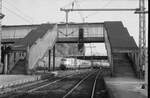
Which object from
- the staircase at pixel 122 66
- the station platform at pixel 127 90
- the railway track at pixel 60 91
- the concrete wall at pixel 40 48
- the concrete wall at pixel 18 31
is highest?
the concrete wall at pixel 18 31

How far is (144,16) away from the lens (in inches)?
1102

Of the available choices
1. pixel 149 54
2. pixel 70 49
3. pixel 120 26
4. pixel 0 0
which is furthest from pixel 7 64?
pixel 70 49

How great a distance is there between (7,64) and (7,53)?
5.72 feet

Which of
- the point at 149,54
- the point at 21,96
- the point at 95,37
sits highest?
the point at 95,37

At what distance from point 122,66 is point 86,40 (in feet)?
52.9

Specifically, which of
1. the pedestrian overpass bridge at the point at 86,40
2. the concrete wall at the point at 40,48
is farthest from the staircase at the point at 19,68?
the concrete wall at the point at 40,48

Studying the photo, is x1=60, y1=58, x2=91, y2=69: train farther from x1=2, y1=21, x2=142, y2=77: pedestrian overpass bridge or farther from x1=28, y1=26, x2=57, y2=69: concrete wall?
x1=28, y1=26, x2=57, y2=69: concrete wall

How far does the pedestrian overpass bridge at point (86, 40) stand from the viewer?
124 feet

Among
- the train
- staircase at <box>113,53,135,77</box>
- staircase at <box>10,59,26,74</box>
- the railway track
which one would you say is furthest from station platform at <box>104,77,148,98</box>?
the train

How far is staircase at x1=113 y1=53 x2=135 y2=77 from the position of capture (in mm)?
36131

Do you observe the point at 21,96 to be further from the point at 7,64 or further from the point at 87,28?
the point at 87,28

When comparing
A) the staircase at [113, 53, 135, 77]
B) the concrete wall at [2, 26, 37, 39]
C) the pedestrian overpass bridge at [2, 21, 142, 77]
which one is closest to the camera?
the staircase at [113, 53, 135, 77]

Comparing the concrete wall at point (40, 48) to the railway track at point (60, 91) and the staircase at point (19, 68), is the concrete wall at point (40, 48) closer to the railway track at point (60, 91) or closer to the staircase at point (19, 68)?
the staircase at point (19, 68)

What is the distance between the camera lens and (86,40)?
54.5 metres
